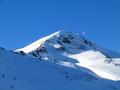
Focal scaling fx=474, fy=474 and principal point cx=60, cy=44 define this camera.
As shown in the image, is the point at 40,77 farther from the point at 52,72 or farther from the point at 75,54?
the point at 75,54

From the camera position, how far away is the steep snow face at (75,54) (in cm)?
9844

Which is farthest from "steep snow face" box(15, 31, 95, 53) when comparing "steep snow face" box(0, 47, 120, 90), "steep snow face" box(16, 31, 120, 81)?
"steep snow face" box(0, 47, 120, 90)

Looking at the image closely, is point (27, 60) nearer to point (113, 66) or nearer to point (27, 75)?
point (27, 75)

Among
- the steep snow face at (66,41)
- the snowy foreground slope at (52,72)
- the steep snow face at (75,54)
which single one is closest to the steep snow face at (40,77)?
the snowy foreground slope at (52,72)

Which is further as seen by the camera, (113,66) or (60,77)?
(113,66)

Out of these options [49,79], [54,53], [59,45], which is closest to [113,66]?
[54,53]

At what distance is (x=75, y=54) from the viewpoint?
12069cm

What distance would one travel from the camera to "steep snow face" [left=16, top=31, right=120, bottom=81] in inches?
3875

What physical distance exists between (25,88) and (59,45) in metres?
60.8

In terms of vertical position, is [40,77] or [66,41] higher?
[66,41]

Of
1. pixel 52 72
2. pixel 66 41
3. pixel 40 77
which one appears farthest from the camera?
pixel 66 41

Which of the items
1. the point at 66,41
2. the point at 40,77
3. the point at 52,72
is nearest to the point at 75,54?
the point at 66,41

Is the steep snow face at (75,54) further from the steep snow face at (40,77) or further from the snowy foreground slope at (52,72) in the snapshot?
the steep snow face at (40,77)

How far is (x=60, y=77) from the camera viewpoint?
248ft
